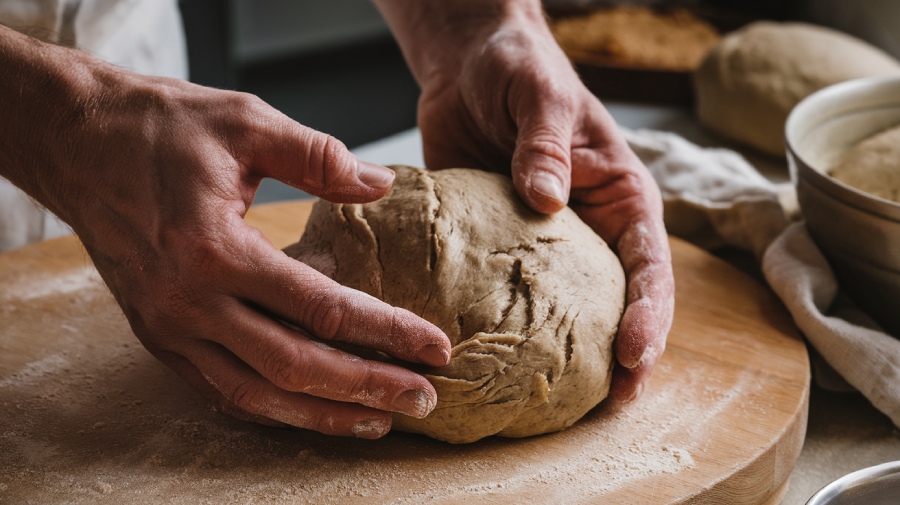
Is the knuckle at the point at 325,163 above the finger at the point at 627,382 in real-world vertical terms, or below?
above

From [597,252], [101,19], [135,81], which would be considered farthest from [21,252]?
[597,252]

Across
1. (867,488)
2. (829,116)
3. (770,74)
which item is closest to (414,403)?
(867,488)

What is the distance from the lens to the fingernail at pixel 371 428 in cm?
135

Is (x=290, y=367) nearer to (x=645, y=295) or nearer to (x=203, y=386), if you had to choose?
(x=203, y=386)

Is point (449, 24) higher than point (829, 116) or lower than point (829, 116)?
higher

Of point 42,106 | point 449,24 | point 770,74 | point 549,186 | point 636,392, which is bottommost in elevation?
point 770,74

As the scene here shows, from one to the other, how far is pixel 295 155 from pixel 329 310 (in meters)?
0.27

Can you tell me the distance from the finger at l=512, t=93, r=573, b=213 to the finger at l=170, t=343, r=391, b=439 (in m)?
0.53

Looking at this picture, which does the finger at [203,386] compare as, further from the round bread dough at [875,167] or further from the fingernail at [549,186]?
the round bread dough at [875,167]

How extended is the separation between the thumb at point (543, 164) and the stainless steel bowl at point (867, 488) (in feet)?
2.28

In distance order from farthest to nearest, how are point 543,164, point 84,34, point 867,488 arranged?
1. point 84,34
2. point 543,164
3. point 867,488

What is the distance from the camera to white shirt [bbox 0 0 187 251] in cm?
211

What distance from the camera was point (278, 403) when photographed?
1.32 metres

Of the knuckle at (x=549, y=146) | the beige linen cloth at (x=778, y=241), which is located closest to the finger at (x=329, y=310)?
the knuckle at (x=549, y=146)
